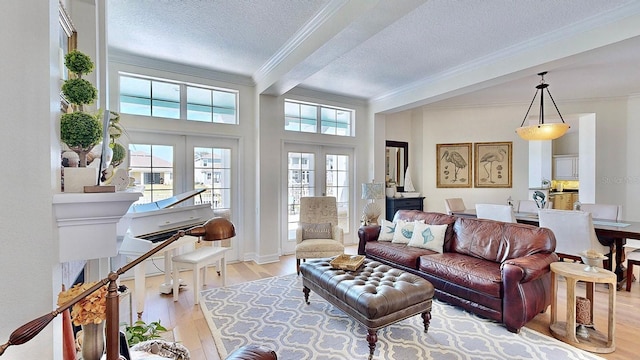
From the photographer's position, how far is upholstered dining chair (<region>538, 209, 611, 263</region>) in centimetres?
321

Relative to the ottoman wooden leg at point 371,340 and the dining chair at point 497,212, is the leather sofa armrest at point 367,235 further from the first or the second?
the ottoman wooden leg at point 371,340

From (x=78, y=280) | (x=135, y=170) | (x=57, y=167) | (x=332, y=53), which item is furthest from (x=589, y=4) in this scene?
(x=135, y=170)

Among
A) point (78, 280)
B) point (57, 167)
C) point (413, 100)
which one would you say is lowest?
point (78, 280)

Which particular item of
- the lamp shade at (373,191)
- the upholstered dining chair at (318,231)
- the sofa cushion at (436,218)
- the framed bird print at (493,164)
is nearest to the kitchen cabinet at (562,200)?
the framed bird print at (493,164)

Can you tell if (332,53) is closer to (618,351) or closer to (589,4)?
(589,4)

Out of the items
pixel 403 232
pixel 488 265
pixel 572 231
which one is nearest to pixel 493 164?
pixel 572 231

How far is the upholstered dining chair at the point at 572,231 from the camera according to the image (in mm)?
3209

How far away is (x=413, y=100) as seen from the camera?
15.4 feet

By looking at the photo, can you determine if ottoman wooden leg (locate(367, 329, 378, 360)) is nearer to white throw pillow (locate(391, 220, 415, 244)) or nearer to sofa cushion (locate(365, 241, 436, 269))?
sofa cushion (locate(365, 241, 436, 269))

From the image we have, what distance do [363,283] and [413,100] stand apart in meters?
3.35

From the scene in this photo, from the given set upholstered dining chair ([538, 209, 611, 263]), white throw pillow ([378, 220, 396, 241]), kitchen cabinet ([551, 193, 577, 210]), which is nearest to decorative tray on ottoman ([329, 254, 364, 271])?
white throw pillow ([378, 220, 396, 241])

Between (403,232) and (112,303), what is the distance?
3478 millimetres

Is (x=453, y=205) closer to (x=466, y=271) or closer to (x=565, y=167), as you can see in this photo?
(x=466, y=271)

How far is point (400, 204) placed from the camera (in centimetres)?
577
